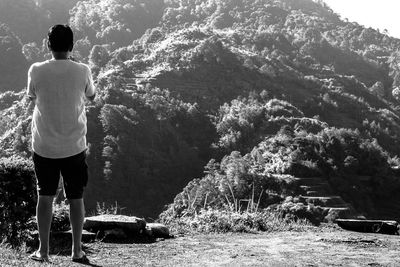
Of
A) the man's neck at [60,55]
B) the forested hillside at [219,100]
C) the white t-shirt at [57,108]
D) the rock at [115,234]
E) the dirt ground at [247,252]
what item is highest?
the forested hillside at [219,100]

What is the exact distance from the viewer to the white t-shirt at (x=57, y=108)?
12.4 ft

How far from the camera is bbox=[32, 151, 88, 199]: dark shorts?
3828mm

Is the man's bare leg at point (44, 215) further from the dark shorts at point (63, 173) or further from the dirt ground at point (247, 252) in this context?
the dirt ground at point (247, 252)

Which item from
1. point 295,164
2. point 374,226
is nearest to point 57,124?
point 374,226

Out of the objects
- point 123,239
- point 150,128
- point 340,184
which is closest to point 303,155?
point 340,184

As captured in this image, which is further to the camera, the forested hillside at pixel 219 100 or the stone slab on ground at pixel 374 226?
the forested hillside at pixel 219 100

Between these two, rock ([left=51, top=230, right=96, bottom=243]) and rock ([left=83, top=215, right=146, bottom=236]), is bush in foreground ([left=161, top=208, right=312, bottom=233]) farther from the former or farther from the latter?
rock ([left=51, top=230, right=96, bottom=243])

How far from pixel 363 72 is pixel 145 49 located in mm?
48589

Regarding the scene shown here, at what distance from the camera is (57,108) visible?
3.79 metres

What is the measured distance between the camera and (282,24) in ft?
478

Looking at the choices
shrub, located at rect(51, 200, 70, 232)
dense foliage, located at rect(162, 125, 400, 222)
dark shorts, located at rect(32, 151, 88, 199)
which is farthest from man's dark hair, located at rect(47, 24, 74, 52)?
dense foliage, located at rect(162, 125, 400, 222)

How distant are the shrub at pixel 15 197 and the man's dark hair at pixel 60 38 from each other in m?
1.87

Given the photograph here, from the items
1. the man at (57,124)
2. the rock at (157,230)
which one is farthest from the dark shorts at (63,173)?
the rock at (157,230)

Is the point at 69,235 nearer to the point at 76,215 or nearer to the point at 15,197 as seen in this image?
the point at 15,197
